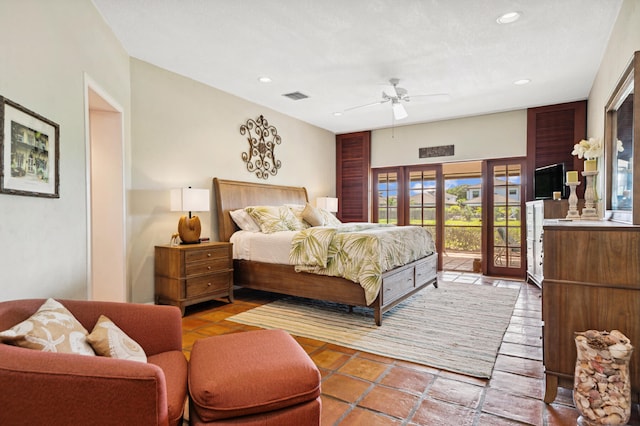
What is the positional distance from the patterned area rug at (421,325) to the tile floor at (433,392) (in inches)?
4.7

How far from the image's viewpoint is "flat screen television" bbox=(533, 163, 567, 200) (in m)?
4.74

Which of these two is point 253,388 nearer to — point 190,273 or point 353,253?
point 353,253

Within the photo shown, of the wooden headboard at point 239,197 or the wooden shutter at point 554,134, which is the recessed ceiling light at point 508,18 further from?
the wooden headboard at point 239,197

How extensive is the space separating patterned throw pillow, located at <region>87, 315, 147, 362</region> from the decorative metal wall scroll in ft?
12.4

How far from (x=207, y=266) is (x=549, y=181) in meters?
4.71

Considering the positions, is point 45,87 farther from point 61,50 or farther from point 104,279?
point 104,279

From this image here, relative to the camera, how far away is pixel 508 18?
2920 millimetres

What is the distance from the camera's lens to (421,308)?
3994mm

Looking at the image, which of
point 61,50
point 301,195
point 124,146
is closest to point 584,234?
point 61,50

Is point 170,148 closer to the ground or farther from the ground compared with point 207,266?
farther from the ground

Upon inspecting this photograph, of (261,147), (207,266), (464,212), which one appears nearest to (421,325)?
(207,266)

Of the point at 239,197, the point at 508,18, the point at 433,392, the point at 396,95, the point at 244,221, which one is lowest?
the point at 433,392

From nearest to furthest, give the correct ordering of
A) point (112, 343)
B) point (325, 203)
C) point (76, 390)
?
point (76, 390)
point (112, 343)
point (325, 203)

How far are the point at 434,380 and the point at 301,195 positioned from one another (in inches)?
169
